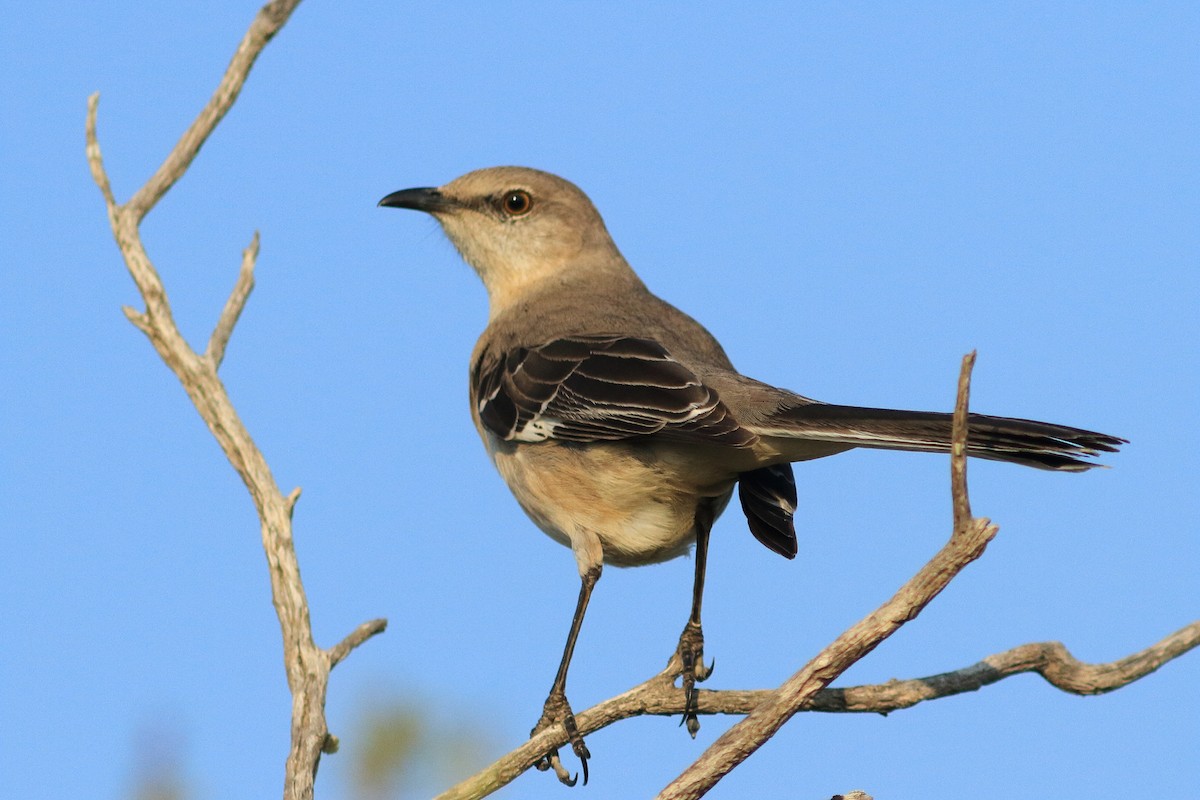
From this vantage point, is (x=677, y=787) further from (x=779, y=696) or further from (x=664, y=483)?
(x=664, y=483)

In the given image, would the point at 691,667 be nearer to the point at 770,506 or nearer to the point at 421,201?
the point at 770,506

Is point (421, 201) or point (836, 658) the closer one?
point (836, 658)

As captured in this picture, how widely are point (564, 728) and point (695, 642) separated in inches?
26.9

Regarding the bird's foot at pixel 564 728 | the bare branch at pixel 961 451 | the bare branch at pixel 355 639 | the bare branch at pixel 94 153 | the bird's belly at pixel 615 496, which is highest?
the bare branch at pixel 94 153

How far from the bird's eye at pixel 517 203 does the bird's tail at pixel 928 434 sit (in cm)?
276

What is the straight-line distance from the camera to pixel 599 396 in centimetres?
533

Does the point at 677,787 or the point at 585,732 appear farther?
the point at 585,732

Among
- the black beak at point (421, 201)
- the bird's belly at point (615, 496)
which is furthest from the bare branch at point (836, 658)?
the black beak at point (421, 201)

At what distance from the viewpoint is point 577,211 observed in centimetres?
718

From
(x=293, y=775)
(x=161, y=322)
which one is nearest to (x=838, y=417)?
(x=293, y=775)

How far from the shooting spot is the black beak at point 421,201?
718 cm

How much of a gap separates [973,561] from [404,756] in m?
2.14

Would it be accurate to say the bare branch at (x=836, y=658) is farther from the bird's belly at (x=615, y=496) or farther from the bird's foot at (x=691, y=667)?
the bird's belly at (x=615, y=496)

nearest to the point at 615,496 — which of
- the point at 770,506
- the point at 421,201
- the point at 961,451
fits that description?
the point at 770,506
